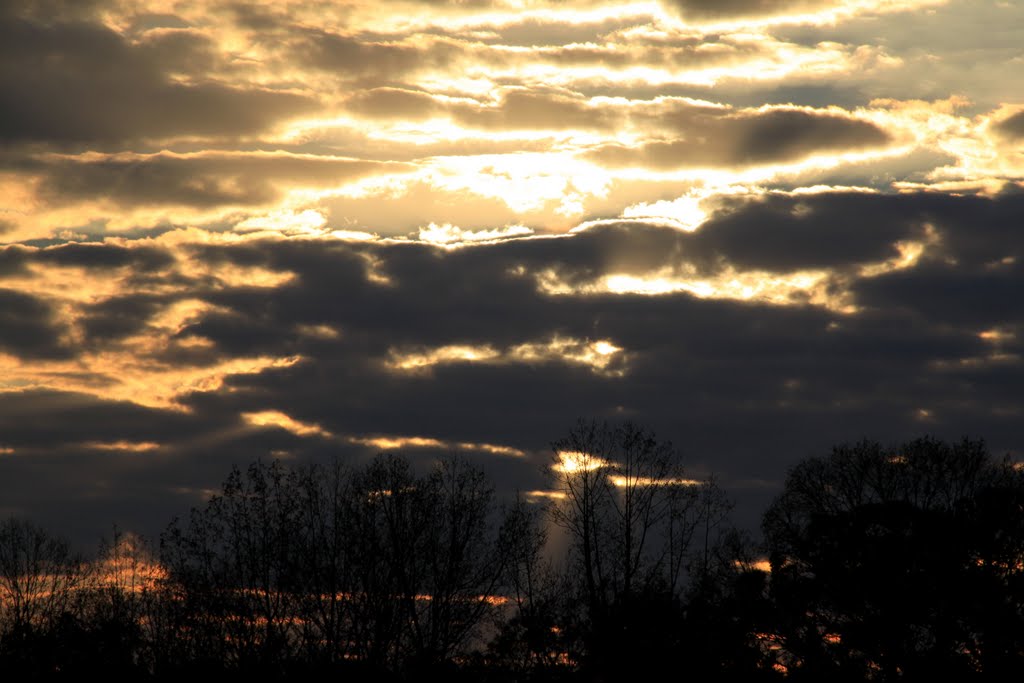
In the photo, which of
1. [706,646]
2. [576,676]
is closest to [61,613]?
[576,676]

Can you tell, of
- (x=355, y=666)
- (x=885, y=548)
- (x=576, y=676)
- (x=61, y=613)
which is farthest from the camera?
(x=61, y=613)

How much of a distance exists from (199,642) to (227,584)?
12.6 feet

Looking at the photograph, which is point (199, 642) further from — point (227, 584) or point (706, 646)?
point (706, 646)

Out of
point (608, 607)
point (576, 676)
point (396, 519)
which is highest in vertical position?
point (396, 519)

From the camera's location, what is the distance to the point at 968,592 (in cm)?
6575

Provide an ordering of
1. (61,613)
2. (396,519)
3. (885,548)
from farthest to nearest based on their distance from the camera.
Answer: (61,613), (885,548), (396,519)

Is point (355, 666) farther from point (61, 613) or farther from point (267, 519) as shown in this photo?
point (61, 613)

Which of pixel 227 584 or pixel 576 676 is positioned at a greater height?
pixel 227 584

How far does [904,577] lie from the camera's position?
68250 mm

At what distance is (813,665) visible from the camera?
2655 inches

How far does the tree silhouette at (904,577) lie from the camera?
212 ft

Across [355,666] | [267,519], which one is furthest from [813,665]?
[267,519]

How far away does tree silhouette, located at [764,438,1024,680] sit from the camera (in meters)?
64.6

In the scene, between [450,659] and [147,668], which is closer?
[450,659]
